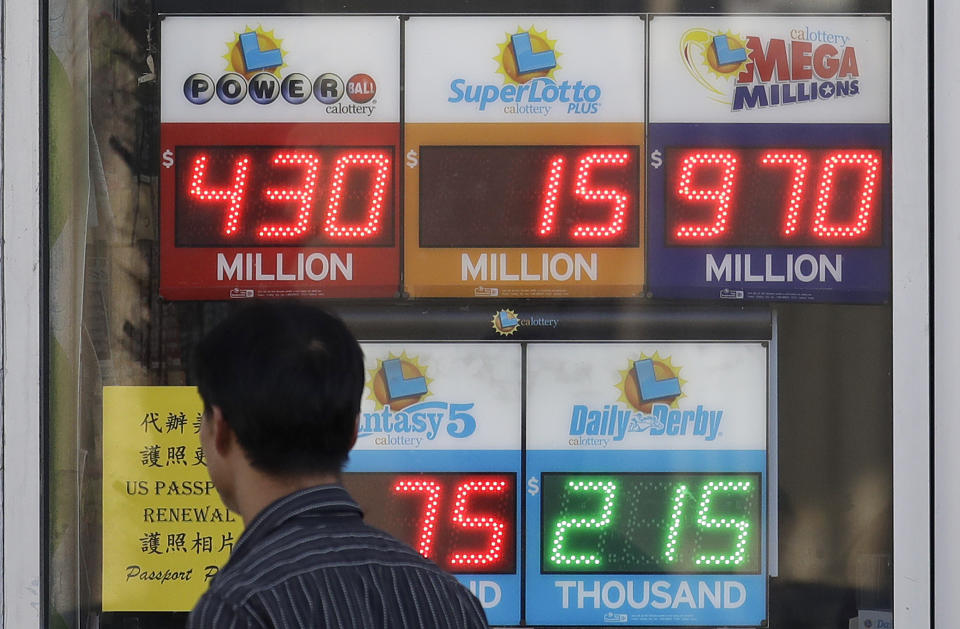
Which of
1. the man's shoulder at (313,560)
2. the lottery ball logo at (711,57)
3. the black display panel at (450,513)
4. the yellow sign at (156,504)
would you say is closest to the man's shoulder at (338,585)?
the man's shoulder at (313,560)

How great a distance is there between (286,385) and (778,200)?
1617 mm

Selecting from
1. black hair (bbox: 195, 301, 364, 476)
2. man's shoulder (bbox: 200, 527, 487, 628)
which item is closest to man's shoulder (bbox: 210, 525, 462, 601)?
man's shoulder (bbox: 200, 527, 487, 628)

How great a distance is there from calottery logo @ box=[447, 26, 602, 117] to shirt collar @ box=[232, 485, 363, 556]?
4.86 feet

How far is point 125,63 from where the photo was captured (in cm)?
270

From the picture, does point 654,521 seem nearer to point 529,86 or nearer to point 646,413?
point 646,413

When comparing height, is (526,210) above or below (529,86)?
below

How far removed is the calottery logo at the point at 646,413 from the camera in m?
2.69

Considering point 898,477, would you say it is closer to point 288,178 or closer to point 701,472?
point 701,472

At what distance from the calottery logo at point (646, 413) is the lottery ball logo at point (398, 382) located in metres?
0.37

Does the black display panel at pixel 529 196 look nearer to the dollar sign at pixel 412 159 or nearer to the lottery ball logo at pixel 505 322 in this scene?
the dollar sign at pixel 412 159

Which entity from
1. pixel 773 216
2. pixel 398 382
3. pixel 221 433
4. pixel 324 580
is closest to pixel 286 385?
pixel 221 433

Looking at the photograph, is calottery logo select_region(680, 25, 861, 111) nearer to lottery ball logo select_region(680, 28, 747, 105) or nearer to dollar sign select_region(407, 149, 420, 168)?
lottery ball logo select_region(680, 28, 747, 105)

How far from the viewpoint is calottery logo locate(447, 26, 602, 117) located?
269cm

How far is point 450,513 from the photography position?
8.80 ft
